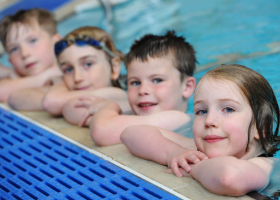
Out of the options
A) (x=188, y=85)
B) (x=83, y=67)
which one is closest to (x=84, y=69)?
(x=83, y=67)

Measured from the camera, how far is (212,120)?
6.66ft

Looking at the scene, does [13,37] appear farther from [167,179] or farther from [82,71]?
[167,179]

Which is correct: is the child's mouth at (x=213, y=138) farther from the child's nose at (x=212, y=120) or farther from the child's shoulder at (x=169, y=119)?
the child's shoulder at (x=169, y=119)

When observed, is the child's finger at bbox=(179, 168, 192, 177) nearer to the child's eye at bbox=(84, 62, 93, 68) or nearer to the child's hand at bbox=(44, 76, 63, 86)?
the child's eye at bbox=(84, 62, 93, 68)

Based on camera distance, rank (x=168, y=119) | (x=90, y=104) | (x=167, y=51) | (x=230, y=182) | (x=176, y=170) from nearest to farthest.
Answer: (x=230, y=182)
(x=176, y=170)
(x=168, y=119)
(x=167, y=51)
(x=90, y=104)

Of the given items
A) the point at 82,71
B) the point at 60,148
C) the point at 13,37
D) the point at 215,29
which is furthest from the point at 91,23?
the point at 60,148

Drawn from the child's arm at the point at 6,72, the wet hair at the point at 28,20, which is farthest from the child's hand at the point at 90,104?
the child's arm at the point at 6,72

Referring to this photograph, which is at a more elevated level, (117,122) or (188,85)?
(188,85)

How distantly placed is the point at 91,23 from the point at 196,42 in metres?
2.99

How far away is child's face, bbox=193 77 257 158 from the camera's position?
203cm

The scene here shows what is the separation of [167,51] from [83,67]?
90cm

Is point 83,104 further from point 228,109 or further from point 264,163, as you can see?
point 264,163

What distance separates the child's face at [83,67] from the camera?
11.5ft

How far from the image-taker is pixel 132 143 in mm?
2441
